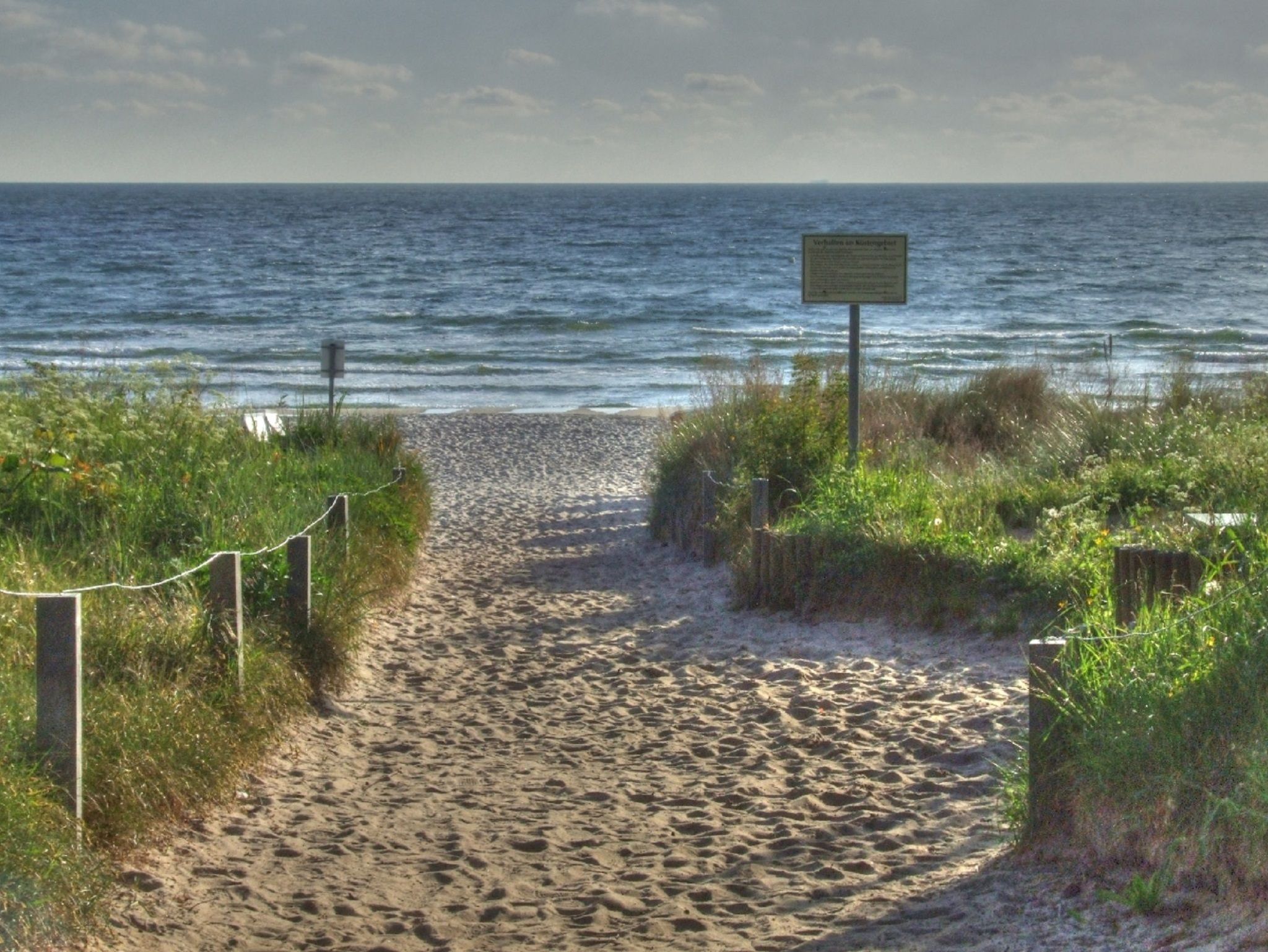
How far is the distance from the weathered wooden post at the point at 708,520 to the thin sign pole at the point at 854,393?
1.17 m

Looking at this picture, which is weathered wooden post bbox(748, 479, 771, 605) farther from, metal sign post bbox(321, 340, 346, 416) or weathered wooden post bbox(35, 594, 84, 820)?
weathered wooden post bbox(35, 594, 84, 820)

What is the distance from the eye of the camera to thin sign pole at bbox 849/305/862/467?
36.2 feet

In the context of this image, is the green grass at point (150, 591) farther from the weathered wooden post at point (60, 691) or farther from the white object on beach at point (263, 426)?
the white object on beach at point (263, 426)

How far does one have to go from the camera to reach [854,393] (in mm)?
11172

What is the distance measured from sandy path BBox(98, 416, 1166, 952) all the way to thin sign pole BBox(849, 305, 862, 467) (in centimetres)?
167

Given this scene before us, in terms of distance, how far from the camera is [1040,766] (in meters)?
4.93

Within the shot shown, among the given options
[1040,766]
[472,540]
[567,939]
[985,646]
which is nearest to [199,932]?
[567,939]

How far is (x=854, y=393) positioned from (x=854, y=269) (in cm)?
112

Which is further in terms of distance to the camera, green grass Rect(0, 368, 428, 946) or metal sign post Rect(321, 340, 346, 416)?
metal sign post Rect(321, 340, 346, 416)

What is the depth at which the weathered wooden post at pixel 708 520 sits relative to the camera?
37.1 feet

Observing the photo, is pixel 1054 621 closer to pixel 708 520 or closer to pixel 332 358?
pixel 708 520

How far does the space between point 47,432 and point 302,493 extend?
7.04 ft

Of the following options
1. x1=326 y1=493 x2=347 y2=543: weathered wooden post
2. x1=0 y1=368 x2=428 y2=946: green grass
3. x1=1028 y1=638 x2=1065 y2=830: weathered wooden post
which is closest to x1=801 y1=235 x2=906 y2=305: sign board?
x1=0 y1=368 x2=428 y2=946: green grass

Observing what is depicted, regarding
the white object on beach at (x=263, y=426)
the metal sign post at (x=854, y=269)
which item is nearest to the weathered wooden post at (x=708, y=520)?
the metal sign post at (x=854, y=269)
